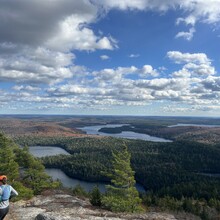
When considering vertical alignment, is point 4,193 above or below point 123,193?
above

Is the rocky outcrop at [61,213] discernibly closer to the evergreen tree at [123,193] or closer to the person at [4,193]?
the evergreen tree at [123,193]

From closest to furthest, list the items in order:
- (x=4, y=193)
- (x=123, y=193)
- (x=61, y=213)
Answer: (x=4, y=193) → (x=61, y=213) → (x=123, y=193)

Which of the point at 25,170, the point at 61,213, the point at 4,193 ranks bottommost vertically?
the point at 25,170

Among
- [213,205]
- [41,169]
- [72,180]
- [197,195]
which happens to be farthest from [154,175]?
[41,169]

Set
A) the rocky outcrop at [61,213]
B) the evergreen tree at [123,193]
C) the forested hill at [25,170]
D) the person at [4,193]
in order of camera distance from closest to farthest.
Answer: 1. the person at [4,193]
2. the rocky outcrop at [61,213]
3. the evergreen tree at [123,193]
4. the forested hill at [25,170]

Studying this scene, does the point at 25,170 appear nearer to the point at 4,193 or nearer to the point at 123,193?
the point at 123,193

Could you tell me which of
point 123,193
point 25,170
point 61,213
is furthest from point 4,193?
A: point 25,170

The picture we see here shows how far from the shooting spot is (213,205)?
311 ft

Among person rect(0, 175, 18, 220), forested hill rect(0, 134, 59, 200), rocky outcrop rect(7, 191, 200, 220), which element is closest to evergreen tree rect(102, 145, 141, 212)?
rocky outcrop rect(7, 191, 200, 220)

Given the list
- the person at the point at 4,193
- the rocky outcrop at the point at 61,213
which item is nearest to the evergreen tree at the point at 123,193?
the rocky outcrop at the point at 61,213

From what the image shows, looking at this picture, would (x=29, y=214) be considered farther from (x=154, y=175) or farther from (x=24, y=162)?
(x=154, y=175)

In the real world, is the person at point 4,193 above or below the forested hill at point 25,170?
above

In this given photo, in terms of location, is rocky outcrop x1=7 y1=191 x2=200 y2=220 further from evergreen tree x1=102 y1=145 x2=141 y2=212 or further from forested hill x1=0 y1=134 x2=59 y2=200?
forested hill x1=0 y1=134 x2=59 y2=200

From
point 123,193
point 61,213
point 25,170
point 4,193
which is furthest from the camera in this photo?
point 25,170
